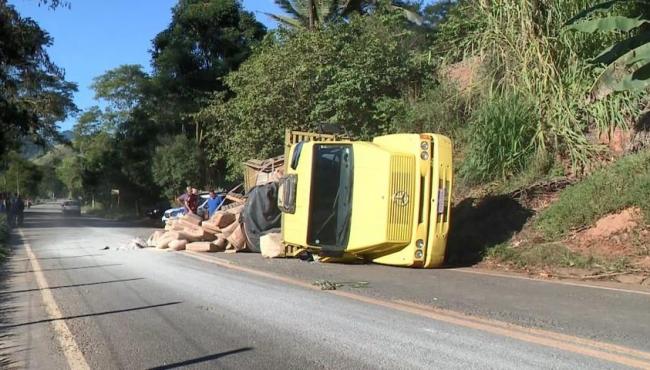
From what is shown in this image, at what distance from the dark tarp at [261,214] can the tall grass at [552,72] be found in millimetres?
5747

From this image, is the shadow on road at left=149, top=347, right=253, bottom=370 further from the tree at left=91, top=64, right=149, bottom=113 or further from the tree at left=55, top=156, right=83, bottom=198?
the tree at left=55, top=156, right=83, bottom=198

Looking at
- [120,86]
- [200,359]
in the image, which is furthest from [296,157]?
[120,86]

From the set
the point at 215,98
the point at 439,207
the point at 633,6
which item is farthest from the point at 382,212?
the point at 215,98

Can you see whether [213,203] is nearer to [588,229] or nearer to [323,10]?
[588,229]

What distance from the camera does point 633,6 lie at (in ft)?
46.9

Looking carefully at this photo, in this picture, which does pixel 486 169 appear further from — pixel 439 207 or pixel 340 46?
pixel 340 46

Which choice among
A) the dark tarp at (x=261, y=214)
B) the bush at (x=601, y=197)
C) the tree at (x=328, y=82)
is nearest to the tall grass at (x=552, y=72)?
the bush at (x=601, y=197)

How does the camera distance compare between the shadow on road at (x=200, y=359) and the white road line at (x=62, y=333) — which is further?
the white road line at (x=62, y=333)

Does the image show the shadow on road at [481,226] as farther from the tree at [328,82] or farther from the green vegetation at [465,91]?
the tree at [328,82]

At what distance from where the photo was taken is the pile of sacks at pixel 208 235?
1611 cm

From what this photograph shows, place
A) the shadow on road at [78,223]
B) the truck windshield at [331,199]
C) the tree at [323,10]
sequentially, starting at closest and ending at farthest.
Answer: the truck windshield at [331,199] < the tree at [323,10] < the shadow on road at [78,223]

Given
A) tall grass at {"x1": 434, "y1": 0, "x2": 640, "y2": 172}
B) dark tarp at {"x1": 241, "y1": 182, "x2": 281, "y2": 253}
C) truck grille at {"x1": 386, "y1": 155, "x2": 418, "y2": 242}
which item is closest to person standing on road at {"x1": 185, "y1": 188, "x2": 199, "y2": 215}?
dark tarp at {"x1": 241, "y1": 182, "x2": 281, "y2": 253}

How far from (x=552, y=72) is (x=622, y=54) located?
2.01 metres

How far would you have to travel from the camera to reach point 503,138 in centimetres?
1496
